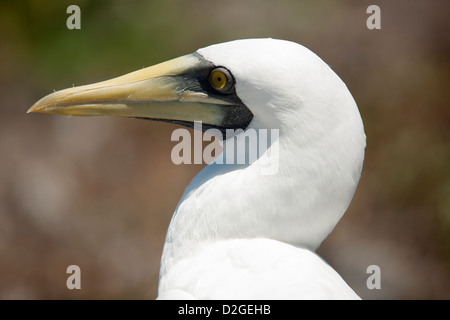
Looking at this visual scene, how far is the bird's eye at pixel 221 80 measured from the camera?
2.42 metres

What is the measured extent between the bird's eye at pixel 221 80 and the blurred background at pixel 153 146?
13.0ft

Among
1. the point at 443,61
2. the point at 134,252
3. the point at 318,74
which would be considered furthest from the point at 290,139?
the point at 443,61

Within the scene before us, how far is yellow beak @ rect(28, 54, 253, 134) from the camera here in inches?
99.3

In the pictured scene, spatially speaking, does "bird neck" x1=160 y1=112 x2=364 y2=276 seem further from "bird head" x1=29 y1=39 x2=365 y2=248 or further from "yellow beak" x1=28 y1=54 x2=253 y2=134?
"yellow beak" x1=28 y1=54 x2=253 y2=134

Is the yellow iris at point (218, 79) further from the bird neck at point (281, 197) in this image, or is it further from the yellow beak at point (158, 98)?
the bird neck at point (281, 197)

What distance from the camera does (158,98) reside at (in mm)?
2541

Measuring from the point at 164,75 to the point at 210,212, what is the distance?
1.99 ft

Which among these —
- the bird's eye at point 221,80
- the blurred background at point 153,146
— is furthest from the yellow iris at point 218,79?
the blurred background at point 153,146

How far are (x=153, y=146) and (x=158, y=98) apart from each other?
14.5ft

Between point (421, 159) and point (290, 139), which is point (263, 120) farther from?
point (421, 159)

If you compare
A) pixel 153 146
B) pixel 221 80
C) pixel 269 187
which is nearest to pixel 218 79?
pixel 221 80

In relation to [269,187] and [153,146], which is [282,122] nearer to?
[269,187]

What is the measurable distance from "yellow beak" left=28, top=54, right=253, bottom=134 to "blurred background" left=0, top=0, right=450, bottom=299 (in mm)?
3888

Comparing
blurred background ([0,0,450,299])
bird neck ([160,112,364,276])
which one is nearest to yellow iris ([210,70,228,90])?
bird neck ([160,112,364,276])
